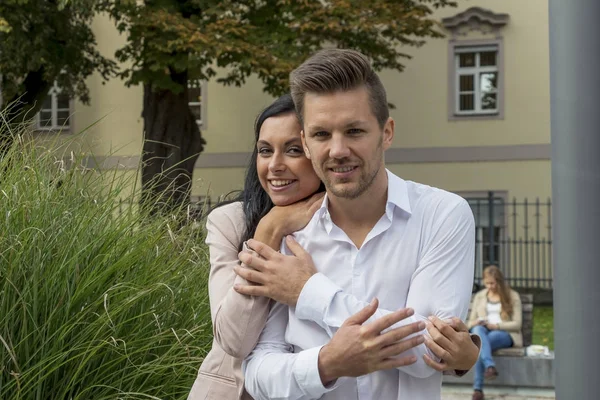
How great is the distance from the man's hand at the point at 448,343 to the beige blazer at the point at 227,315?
0.39 m

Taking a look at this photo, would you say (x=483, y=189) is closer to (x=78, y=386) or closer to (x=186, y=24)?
(x=186, y=24)

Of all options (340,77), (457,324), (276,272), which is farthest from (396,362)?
(340,77)

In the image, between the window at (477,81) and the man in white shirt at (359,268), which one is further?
the window at (477,81)

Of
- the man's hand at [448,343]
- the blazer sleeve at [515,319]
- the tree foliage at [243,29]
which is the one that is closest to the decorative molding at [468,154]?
the tree foliage at [243,29]

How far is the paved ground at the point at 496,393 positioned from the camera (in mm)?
10000

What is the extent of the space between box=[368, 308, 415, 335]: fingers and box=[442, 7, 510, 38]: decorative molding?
24.9 metres

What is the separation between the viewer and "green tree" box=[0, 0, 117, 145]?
1836 centimetres

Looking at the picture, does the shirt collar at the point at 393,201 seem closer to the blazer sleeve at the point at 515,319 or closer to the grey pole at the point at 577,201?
the grey pole at the point at 577,201

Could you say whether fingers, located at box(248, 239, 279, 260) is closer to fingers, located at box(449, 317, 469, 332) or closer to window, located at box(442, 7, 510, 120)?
fingers, located at box(449, 317, 469, 332)

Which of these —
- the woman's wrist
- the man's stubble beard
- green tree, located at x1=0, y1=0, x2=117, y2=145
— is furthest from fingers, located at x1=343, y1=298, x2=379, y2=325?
green tree, located at x1=0, y1=0, x2=117, y2=145

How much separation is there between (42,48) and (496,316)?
11014 mm

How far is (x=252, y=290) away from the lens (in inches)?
94.3

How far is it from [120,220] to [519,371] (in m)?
6.82

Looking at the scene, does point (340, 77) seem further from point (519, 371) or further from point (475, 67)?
point (475, 67)
